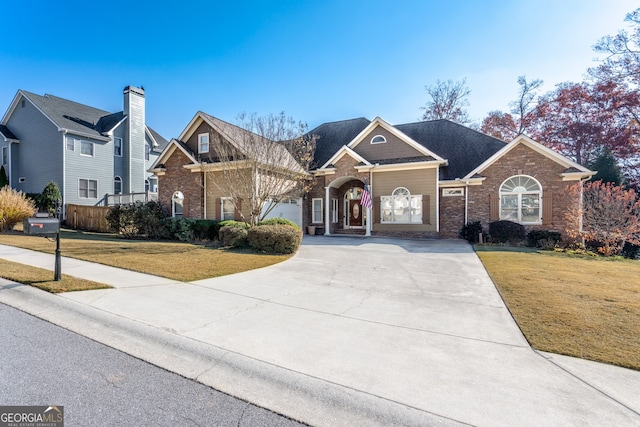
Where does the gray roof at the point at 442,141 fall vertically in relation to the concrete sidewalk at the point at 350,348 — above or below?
above

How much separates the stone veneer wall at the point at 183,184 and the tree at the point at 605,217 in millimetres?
19952

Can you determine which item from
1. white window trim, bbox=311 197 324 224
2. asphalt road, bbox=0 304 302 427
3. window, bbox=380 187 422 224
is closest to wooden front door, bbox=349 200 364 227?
white window trim, bbox=311 197 324 224

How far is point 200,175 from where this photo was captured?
1880 cm

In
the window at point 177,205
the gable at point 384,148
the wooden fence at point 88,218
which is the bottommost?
the wooden fence at point 88,218

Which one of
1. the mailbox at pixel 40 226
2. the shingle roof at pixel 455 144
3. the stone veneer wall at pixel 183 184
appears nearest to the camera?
the mailbox at pixel 40 226

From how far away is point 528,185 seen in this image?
15.8m

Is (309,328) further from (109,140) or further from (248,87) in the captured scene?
(109,140)

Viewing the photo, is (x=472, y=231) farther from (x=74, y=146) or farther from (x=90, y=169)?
(x=74, y=146)

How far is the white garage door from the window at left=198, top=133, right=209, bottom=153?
5944 mm

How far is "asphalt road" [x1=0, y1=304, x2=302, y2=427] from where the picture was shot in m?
2.46

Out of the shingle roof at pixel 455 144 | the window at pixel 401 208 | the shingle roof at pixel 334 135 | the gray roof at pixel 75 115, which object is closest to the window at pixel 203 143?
the shingle roof at pixel 334 135

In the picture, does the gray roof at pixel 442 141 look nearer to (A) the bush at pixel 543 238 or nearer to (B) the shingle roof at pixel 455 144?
(B) the shingle roof at pixel 455 144

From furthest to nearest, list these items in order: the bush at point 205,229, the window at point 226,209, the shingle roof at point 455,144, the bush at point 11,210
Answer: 1. the shingle roof at point 455,144
2. the window at point 226,209
3. the bush at point 11,210
4. the bush at point 205,229

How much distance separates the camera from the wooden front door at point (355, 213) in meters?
21.2
